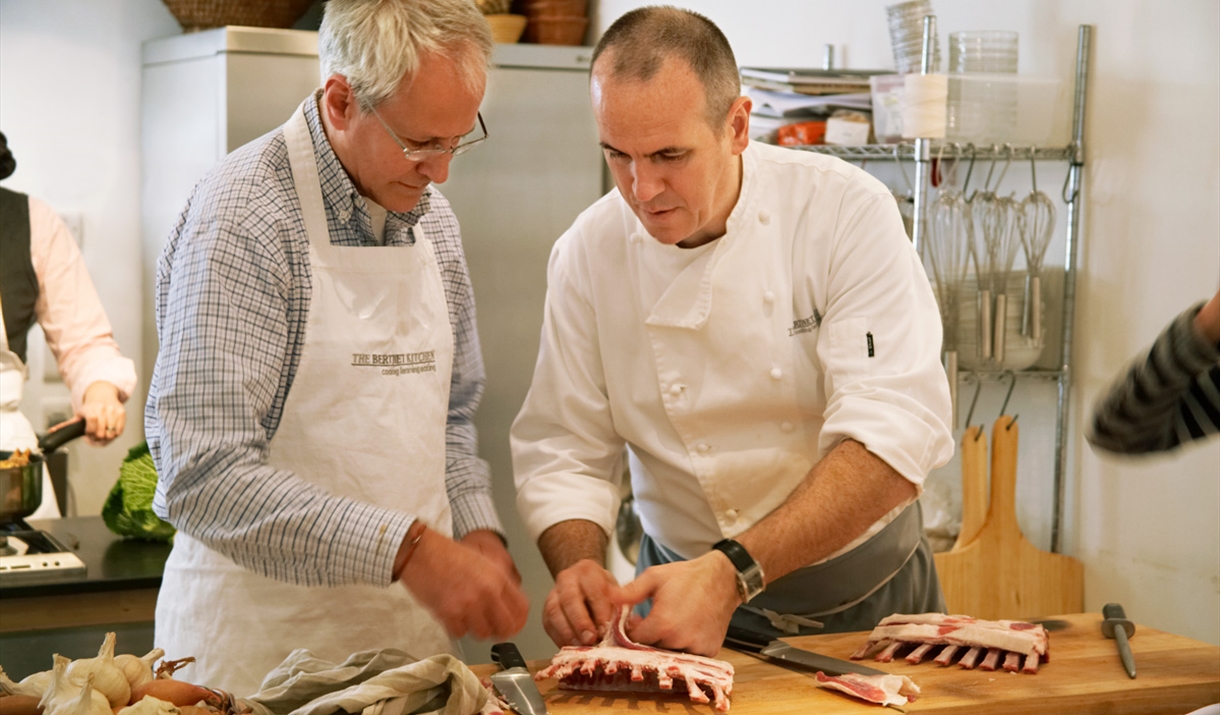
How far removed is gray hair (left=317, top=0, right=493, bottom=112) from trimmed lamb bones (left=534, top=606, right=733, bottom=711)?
651 mm

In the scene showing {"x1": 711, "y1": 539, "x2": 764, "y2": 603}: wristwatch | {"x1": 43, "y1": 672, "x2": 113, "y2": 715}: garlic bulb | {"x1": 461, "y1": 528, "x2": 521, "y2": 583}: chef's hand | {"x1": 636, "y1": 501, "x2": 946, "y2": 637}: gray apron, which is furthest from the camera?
{"x1": 636, "y1": 501, "x2": 946, "y2": 637}: gray apron

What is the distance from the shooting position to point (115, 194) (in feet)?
13.0

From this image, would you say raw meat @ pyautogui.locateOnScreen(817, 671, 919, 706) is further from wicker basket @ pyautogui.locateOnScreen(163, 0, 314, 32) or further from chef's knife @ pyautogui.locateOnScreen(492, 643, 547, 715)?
wicker basket @ pyautogui.locateOnScreen(163, 0, 314, 32)

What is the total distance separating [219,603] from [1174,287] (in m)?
1.55

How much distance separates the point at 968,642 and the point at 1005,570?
3.02ft

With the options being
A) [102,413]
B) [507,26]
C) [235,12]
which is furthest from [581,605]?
[235,12]

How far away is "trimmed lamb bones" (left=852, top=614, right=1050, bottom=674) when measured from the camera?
140 cm

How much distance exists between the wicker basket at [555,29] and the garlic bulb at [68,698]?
105 inches

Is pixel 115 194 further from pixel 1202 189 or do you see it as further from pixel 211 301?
pixel 1202 189

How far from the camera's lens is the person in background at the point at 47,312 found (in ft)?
10.1

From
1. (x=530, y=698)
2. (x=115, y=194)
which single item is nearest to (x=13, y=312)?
(x=115, y=194)

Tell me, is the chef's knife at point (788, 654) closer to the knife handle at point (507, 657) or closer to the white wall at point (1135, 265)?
the knife handle at point (507, 657)

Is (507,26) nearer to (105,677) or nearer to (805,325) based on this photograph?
(805,325)

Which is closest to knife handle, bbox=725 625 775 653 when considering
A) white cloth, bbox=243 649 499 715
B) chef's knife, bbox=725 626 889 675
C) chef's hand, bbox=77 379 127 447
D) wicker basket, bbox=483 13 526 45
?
chef's knife, bbox=725 626 889 675
